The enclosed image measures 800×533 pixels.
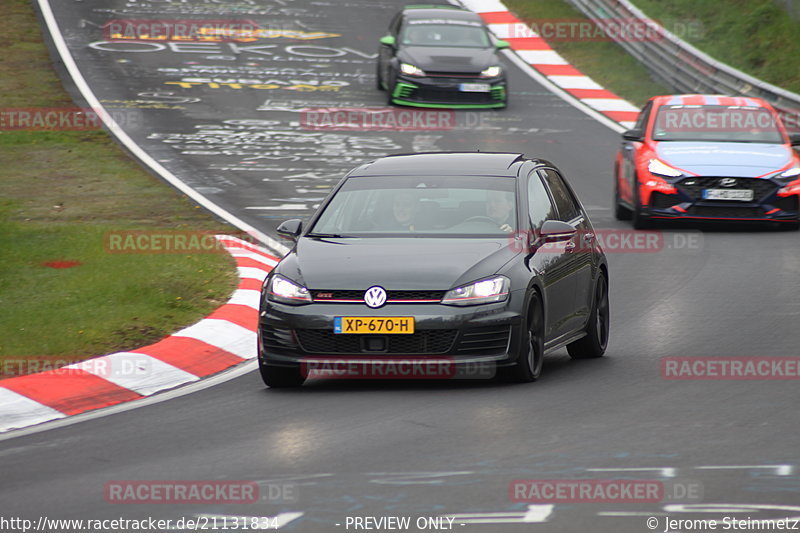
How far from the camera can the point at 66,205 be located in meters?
18.3

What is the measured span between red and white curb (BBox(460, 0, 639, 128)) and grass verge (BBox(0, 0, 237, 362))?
980cm

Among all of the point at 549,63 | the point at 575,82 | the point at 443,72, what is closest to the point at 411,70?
the point at 443,72

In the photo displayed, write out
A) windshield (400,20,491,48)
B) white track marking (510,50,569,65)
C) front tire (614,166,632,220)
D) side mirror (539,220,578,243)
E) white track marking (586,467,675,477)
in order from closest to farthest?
white track marking (586,467,675,477) → side mirror (539,220,578,243) → front tire (614,166,632,220) → windshield (400,20,491,48) → white track marking (510,50,569,65)

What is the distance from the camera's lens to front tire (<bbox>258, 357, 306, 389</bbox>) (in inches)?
388

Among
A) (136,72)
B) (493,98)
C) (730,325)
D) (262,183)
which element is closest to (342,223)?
(730,325)

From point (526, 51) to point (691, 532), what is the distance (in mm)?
28019

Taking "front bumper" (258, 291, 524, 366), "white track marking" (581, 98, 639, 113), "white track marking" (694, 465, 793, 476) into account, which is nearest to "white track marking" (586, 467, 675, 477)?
"white track marking" (694, 465, 793, 476)

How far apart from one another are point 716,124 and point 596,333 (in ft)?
28.8

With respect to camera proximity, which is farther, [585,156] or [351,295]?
[585,156]

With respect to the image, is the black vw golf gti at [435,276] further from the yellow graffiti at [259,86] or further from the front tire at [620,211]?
the yellow graffiti at [259,86]

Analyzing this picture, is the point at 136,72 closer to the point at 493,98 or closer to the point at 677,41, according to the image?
the point at 493,98

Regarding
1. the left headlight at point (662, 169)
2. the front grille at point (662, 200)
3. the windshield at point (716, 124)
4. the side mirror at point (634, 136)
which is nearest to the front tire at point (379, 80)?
the windshield at point (716, 124)

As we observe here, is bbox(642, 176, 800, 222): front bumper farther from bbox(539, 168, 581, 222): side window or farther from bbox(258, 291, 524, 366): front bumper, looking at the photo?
bbox(258, 291, 524, 366): front bumper

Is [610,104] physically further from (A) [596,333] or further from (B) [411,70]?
(A) [596,333]
